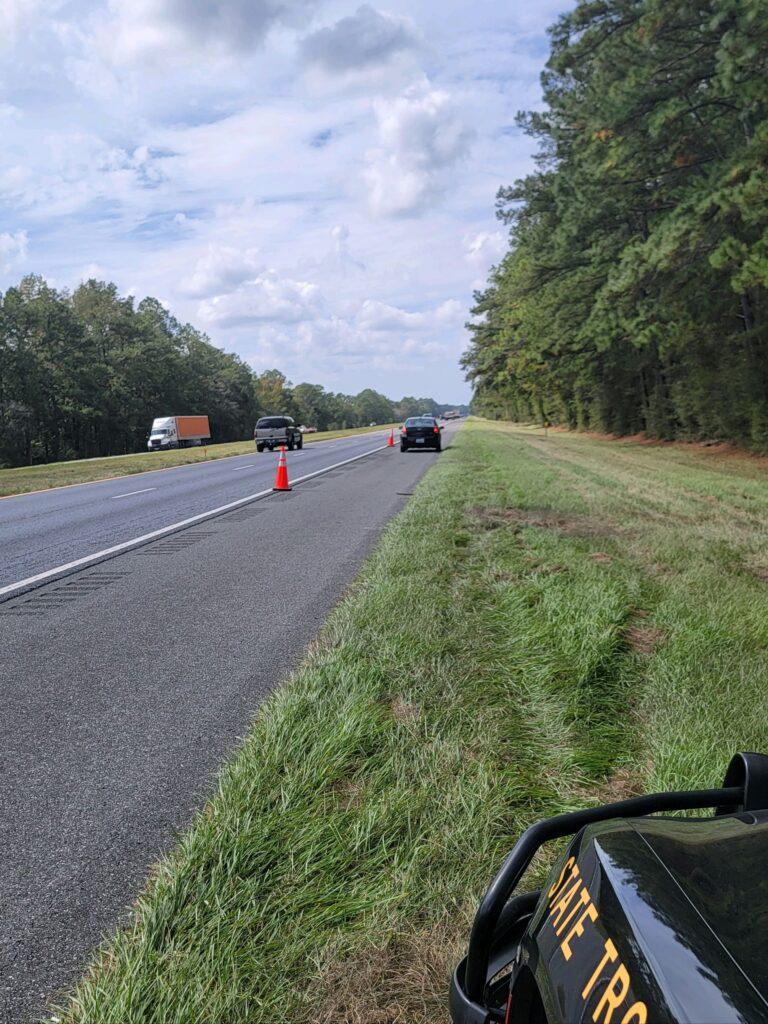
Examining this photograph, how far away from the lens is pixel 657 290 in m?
20.1

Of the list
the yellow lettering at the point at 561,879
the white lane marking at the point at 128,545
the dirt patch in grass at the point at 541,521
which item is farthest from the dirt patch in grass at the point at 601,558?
the yellow lettering at the point at 561,879

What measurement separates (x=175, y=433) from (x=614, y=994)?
64271mm

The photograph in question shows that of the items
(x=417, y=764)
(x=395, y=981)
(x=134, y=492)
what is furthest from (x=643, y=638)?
(x=134, y=492)

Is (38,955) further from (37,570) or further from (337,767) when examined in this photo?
(37,570)

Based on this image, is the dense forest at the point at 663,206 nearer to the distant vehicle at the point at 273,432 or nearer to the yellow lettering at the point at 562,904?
the distant vehicle at the point at 273,432

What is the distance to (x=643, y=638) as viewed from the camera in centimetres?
499

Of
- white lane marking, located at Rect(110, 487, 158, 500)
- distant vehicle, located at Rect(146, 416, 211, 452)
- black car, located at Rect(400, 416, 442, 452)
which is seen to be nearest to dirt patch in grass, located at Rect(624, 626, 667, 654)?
white lane marking, located at Rect(110, 487, 158, 500)

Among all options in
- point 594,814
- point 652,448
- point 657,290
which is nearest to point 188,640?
point 594,814

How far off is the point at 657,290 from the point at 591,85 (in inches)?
222

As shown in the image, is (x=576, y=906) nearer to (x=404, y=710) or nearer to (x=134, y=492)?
(x=404, y=710)

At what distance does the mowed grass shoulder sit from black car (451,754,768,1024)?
A: 0.74 meters

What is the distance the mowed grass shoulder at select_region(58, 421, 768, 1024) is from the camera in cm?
201

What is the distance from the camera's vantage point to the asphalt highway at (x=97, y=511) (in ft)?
30.0

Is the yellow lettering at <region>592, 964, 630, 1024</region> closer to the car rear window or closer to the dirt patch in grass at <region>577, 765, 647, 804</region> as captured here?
the dirt patch in grass at <region>577, 765, 647, 804</region>
